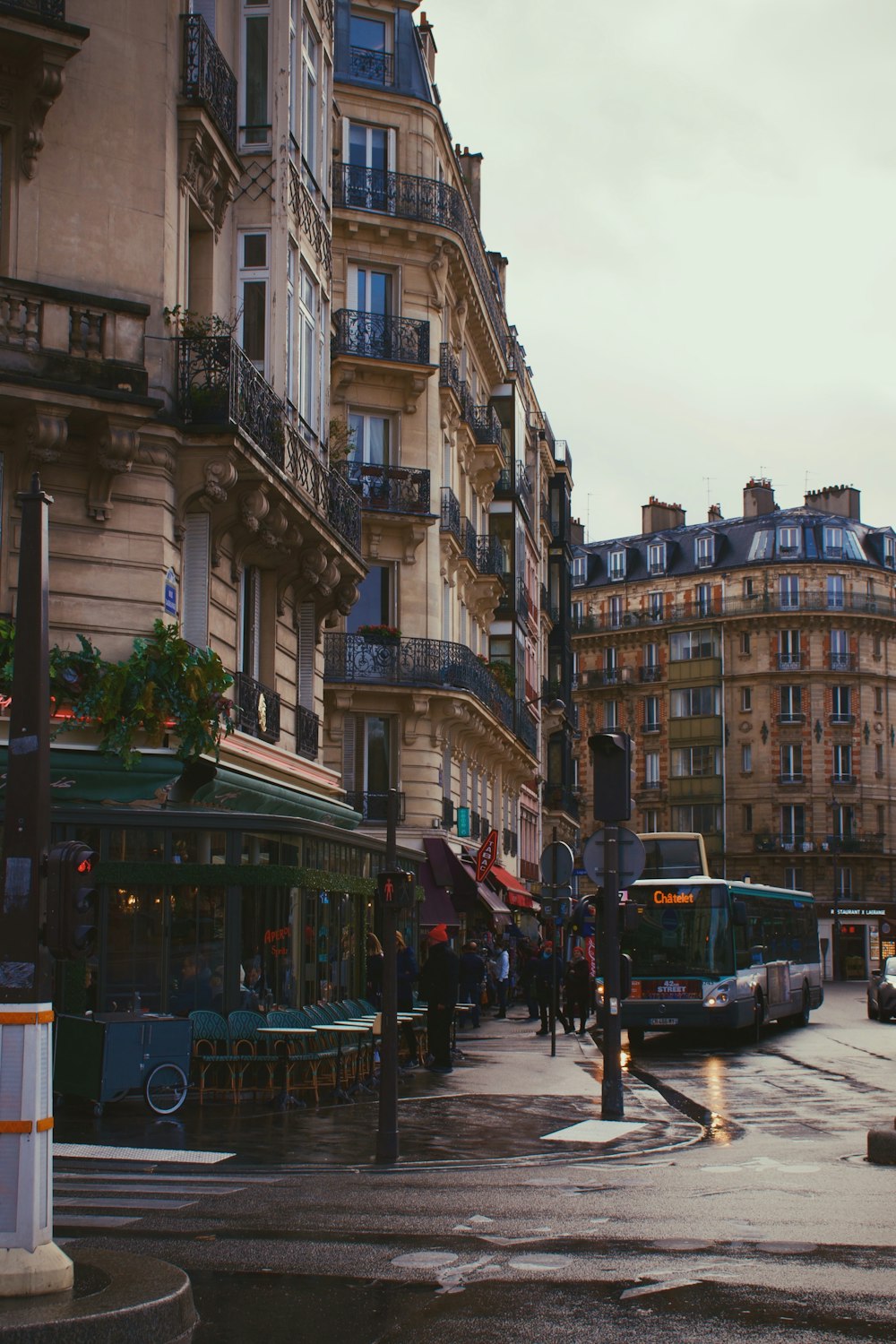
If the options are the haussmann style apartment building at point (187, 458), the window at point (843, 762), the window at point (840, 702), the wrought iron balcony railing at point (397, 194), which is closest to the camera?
the haussmann style apartment building at point (187, 458)

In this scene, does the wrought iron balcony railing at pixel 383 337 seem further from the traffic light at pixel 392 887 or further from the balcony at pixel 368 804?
the traffic light at pixel 392 887

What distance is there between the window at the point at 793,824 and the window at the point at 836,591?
9.88m

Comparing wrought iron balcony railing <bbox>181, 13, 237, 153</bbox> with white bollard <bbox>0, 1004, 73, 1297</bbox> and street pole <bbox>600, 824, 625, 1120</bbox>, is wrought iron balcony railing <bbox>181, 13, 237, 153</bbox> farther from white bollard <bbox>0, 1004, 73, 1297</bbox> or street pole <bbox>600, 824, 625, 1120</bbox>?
white bollard <bbox>0, 1004, 73, 1297</bbox>

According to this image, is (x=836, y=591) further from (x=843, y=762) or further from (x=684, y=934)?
(x=684, y=934)

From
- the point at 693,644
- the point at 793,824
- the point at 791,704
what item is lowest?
the point at 793,824

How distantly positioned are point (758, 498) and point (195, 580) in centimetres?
7649

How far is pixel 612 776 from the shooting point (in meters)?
16.6

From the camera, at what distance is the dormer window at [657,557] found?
9550 cm

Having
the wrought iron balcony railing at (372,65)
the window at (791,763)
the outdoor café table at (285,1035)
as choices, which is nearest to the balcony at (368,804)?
the wrought iron balcony railing at (372,65)

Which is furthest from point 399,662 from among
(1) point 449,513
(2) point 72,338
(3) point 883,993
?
(2) point 72,338

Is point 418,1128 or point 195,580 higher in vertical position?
point 195,580

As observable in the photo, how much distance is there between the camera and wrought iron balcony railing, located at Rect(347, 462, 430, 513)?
38.2 metres

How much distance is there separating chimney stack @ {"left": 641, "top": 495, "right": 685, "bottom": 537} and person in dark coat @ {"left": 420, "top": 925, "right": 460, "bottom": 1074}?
258ft

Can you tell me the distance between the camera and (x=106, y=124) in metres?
19.9
